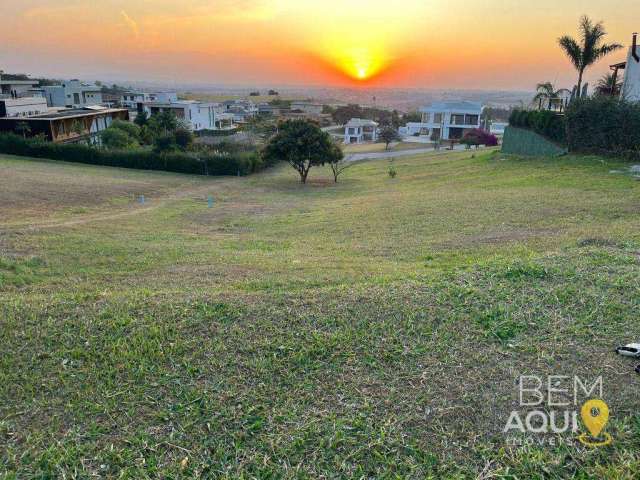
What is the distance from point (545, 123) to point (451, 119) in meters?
38.2

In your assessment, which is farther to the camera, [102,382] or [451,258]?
[451,258]

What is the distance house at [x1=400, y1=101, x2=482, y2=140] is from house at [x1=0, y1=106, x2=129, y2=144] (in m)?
39.2

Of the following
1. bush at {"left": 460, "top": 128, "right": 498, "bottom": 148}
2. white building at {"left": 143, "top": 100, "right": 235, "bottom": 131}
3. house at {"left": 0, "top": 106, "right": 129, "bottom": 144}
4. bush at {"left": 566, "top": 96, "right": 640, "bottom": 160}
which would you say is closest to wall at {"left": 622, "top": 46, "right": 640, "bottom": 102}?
bush at {"left": 566, "top": 96, "right": 640, "bottom": 160}

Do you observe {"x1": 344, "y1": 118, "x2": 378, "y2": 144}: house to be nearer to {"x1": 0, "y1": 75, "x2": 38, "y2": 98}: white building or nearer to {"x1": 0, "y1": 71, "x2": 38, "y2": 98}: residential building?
{"x1": 0, "y1": 75, "x2": 38, "y2": 98}: white building

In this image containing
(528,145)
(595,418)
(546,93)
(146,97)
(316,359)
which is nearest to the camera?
(595,418)

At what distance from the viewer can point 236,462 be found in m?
2.88

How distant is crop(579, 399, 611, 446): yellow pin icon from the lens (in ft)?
9.55

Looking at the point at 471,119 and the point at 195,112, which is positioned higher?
the point at 195,112

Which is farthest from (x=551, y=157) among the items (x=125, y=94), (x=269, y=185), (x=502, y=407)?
(x=125, y=94)

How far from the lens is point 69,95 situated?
61094 millimetres

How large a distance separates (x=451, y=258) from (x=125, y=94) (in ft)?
262

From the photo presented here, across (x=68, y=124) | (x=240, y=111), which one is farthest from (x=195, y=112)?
(x=240, y=111)

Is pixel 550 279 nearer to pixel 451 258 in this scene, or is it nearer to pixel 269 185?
pixel 451 258

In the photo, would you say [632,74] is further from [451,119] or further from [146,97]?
[146,97]
